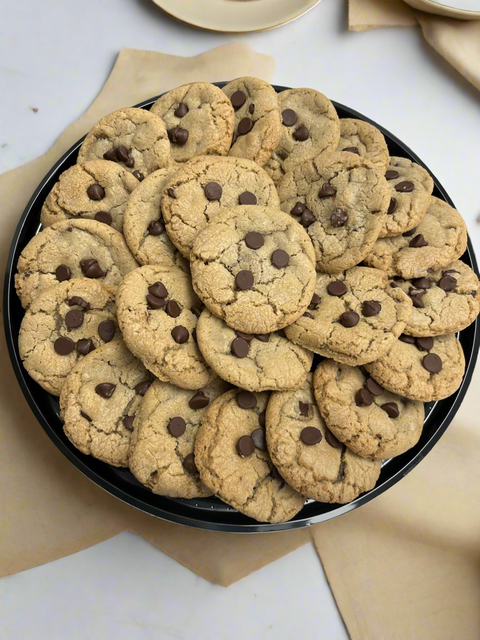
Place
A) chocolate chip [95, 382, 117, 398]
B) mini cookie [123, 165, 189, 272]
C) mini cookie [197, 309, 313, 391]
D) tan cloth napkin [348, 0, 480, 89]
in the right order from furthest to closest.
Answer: tan cloth napkin [348, 0, 480, 89]
mini cookie [123, 165, 189, 272]
chocolate chip [95, 382, 117, 398]
mini cookie [197, 309, 313, 391]

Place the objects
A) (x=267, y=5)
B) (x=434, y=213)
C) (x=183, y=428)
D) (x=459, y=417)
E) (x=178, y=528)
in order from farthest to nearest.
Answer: (x=267, y=5)
(x=459, y=417)
(x=178, y=528)
(x=434, y=213)
(x=183, y=428)

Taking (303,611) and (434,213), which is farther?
(303,611)

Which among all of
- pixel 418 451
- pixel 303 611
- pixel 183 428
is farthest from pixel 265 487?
pixel 303 611

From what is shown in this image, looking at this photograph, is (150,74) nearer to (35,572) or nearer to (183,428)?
(183,428)

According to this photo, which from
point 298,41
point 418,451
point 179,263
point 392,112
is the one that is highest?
point 298,41

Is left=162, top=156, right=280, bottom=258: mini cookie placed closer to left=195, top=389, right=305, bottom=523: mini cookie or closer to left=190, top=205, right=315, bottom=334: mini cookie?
left=190, top=205, right=315, bottom=334: mini cookie

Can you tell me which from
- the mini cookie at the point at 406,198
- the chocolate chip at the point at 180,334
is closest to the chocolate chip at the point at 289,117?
the mini cookie at the point at 406,198

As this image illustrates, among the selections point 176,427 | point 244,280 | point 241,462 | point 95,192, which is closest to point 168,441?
point 176,427

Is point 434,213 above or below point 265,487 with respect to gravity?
above

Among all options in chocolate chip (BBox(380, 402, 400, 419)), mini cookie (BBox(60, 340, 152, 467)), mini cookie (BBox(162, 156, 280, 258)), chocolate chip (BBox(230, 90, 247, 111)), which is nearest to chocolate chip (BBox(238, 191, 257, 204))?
mini cookie (BBox(162, 156, 280, 258))
